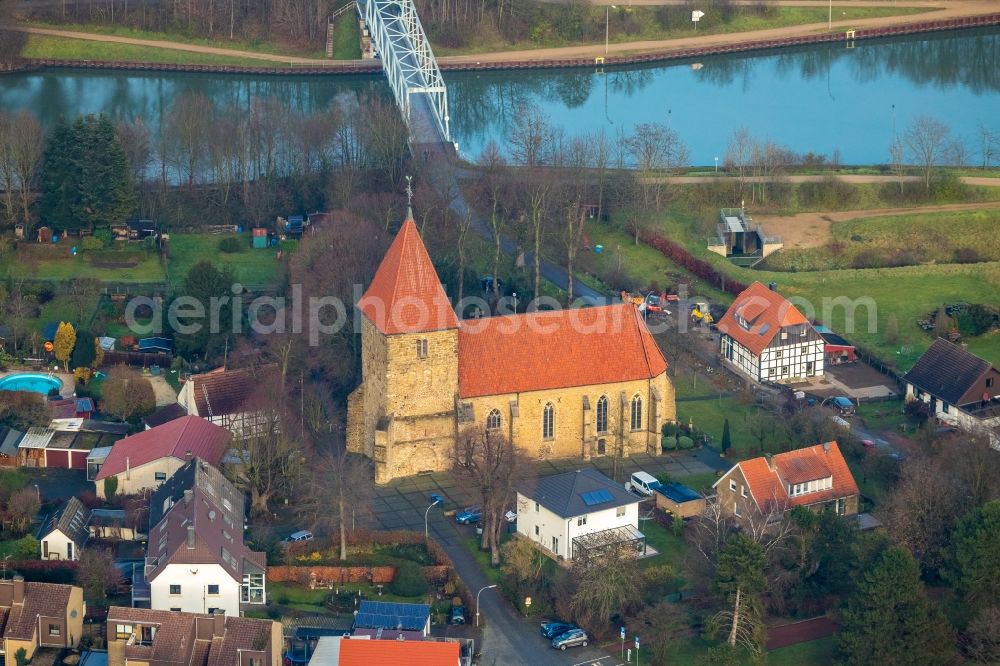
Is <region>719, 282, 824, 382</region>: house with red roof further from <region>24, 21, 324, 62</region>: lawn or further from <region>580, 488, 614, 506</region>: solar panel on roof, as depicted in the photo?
<region>24, 21, 324, 62</region>: lawn

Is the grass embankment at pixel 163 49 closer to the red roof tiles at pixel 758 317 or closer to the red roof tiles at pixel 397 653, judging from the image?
the red roof tiles at pixel 758 317

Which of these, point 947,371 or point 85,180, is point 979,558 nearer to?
point 947,371

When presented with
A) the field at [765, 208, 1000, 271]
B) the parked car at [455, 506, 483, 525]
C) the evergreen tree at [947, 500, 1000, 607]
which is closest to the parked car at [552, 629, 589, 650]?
the parked car at [455, 506, 483, 525]

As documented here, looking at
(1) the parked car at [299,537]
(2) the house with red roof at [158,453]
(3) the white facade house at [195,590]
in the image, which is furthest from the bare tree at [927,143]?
(3) the white facade house at [195,590]

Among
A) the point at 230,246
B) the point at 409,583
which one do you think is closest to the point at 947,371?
the point at 409,583

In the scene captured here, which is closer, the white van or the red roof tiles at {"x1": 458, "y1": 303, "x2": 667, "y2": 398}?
the white van

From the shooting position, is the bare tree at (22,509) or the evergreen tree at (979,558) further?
the bare tree at (22,509)
